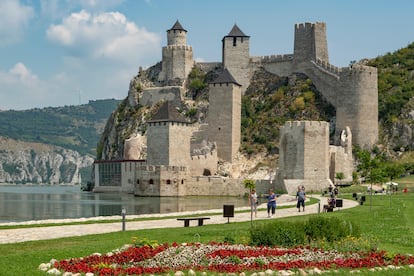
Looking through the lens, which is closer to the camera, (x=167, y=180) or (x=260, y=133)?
(x=167, y=180)

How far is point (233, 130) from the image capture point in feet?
215

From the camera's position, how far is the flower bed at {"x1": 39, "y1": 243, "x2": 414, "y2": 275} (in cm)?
1239

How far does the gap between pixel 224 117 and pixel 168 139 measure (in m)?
9.09

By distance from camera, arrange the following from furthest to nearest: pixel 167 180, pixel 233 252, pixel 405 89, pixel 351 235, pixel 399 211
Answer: pixel 405 89 → pixel 167 180 → pixel 399 211 → pixel 351 235 → pixel 233 252

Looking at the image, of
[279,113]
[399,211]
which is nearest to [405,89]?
[279,113]

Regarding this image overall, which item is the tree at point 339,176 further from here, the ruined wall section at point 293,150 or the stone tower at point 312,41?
the stone tower at point 312,41

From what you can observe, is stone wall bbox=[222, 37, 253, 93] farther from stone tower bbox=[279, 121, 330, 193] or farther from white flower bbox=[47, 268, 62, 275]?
white flower bbox=[47, 268, 62, 275]

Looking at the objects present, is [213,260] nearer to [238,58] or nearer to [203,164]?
[203,164]

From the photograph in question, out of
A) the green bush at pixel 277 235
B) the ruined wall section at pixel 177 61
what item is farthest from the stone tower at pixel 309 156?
the green bush at pixel 277 235

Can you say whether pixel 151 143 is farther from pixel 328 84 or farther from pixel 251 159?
pixel 328 84

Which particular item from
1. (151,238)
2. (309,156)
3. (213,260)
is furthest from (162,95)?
(213,260)

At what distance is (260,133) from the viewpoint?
2746 inches

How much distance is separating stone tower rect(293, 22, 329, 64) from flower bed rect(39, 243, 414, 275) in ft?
184

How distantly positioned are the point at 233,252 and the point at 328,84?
54820 mm
